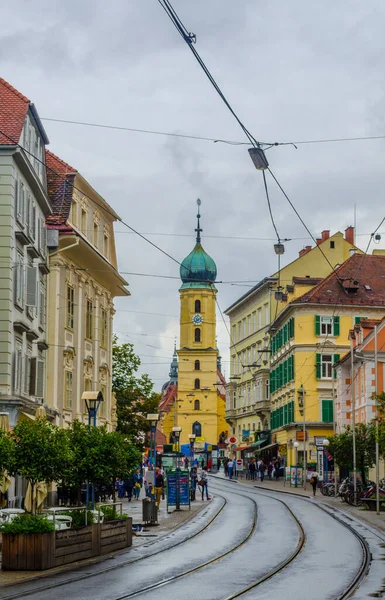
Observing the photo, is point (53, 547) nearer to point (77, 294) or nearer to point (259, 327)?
point (77, 294)

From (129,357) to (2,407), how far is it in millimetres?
31050

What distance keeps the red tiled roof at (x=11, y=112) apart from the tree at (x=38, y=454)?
14.2 metres

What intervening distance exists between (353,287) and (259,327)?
2223cm

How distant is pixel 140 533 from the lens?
30219 mm

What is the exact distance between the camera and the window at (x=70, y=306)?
46.3 m

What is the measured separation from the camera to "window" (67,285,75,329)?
46.3 m

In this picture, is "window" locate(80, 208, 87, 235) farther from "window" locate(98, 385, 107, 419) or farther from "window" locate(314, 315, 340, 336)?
"window" locate(314, 315, 340, 336)

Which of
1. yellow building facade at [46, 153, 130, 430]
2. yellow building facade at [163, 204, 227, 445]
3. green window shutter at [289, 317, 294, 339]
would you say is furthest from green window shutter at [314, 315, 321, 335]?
yellow building facade at [163, 204, 227, 445]

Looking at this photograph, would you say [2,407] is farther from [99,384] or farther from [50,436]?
[99,384]

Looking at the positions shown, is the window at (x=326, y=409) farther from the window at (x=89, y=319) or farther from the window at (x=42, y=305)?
the window at (x=42, y=305)

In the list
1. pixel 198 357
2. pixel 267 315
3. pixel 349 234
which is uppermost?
pixel 349 234

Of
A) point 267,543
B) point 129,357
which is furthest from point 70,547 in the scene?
point 129,357

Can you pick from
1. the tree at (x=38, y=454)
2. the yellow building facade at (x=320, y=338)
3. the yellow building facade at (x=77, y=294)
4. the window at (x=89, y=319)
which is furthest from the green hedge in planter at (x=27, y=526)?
the yellow building facade at (x=320, y=338)

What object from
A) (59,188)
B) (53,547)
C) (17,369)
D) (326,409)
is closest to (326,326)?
(326,409)
